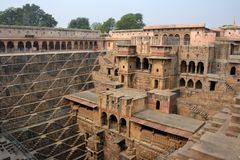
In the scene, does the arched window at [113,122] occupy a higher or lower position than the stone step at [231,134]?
lower

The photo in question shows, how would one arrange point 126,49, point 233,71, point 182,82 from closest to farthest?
point 233,71 → point 182,82 → point 126,49

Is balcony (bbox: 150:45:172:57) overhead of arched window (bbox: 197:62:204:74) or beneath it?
overhead

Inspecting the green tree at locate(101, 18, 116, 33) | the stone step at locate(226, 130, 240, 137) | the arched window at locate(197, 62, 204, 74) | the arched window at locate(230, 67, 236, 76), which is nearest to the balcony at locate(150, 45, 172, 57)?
the arched window at locate(197, 62, 204, 74)

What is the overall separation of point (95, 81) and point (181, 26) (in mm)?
15820

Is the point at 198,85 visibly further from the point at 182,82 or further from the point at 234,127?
the point at 234,127

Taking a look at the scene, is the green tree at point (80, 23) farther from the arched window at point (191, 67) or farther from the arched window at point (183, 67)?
the arched window at point (191, 67)

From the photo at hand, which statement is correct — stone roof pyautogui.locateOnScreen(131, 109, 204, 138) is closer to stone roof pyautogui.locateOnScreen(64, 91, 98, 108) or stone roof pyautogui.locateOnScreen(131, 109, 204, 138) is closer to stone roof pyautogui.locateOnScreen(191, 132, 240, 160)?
stone roof pyautogui.locateOnScreen(64, 91, 98, 108)

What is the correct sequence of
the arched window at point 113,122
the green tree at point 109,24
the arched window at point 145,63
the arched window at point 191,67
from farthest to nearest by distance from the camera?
1. the green tree at point 109,24
2. the arched window at point 145,63
3. the arched window at point 191,67
4. the arched window at point 113,122

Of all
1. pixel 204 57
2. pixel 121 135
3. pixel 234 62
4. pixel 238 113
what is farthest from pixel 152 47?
pixel 238 113

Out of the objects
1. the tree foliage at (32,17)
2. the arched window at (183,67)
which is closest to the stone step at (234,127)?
the arched window at (183,67)

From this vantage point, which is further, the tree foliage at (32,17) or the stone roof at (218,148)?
the tree foliage at (32,17)

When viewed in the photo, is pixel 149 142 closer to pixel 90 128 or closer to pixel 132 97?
pixel 132 97

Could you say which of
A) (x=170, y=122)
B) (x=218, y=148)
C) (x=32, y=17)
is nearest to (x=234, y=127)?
(x=218, y=148)

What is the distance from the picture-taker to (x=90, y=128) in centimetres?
2270
